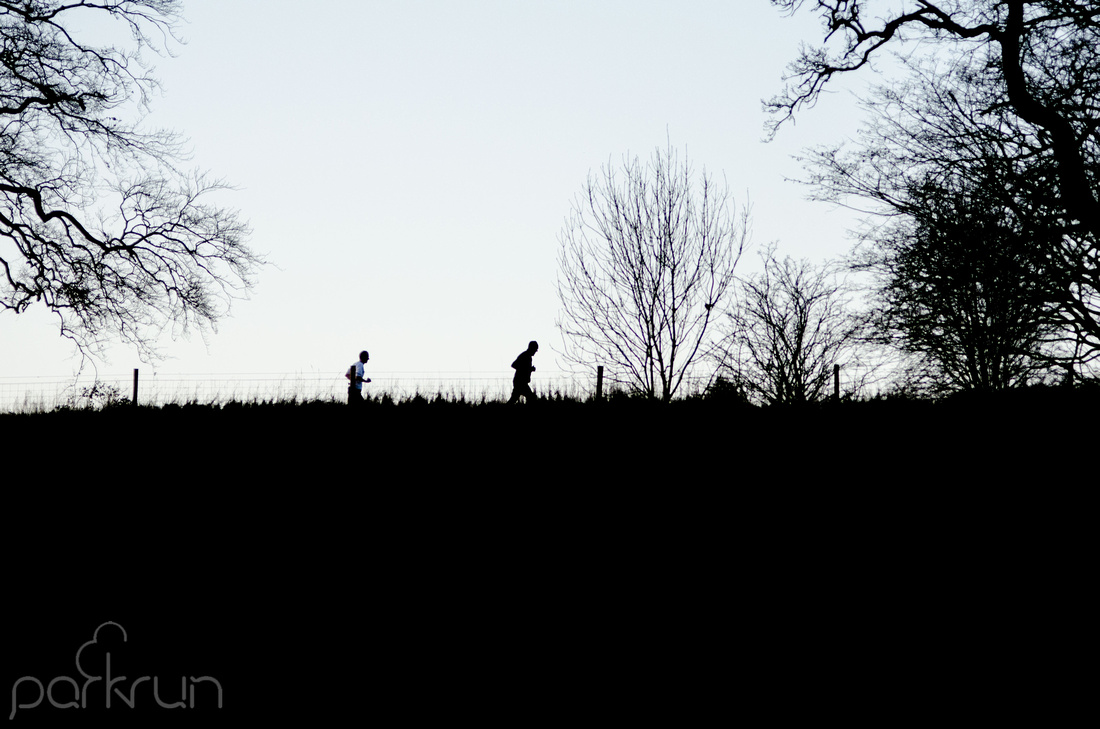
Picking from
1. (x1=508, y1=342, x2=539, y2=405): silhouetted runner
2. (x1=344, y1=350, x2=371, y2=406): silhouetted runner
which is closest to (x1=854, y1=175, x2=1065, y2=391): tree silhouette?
(x1=508, y1=342, x2=539, y2=405): silhouetted runner

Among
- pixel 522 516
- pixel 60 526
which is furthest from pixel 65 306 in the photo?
pixel 522 516

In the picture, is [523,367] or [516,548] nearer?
[516,548]

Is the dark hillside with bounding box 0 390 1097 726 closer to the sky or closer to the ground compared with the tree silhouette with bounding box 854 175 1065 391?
closer to the ground

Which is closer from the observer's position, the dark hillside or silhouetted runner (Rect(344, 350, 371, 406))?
the dark hillside

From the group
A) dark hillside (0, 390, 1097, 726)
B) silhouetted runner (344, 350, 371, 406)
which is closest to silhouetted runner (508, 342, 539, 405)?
silhouetted runner (344, 350, 371, 406)

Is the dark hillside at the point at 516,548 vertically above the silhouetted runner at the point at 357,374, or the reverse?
the silhouetted runner at the point at 357,374

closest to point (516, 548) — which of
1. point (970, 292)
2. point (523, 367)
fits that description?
point (523, 367)

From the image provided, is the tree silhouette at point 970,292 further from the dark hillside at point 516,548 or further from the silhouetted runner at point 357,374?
the silhouetted runner at point 357,374

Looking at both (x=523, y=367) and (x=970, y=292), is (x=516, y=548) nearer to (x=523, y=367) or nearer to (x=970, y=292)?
(x=523, y=367)

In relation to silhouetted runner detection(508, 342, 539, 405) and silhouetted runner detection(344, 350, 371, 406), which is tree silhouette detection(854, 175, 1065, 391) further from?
silhouetted runner detection(344, 350, 371, 406)

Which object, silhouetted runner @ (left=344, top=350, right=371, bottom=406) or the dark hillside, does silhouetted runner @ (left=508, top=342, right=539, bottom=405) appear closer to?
silhouetted runner @ (left=344, top=350, right=371, bottom=406)

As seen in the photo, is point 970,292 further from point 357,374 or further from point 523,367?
point 357,374

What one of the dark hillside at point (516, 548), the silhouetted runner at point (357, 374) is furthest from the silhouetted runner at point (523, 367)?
the dark hillside at point (516, 548)

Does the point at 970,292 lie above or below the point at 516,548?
above
